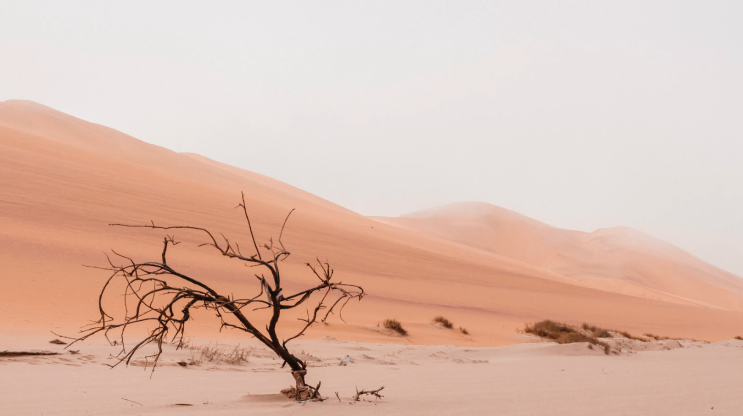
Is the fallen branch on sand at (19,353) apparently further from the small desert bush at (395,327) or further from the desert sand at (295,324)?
the small desert bush at (395,327)

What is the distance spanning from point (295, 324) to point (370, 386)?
768 cm

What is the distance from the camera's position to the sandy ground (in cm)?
337

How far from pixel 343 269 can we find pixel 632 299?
16.1m

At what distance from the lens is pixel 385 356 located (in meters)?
7.93

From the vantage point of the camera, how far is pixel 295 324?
482 inches

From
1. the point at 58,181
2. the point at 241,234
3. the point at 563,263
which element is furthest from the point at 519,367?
the point at 563,263

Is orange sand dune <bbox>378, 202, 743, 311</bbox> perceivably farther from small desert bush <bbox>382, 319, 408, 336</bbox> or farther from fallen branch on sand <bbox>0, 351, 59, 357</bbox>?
fallen branch on sand <bbox>0, 351, 59, 357</bbox>

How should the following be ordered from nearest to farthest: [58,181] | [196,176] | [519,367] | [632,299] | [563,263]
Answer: [519,367]
[58,181]
[632,299]
[196,176]
[563,263]

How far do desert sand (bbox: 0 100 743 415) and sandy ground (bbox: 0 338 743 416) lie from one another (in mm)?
26

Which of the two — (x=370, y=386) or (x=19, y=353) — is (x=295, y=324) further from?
(x=370, y=386)

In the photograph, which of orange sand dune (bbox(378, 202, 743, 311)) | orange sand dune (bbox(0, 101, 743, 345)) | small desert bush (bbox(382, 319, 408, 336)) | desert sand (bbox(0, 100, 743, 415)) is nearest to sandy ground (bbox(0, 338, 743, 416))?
desert sand (bbox(0, 100, 743, 415))

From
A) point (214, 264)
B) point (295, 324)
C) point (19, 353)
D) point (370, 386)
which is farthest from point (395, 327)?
point (19, 353)

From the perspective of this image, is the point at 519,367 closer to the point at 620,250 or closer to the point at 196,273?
the point at 196,273

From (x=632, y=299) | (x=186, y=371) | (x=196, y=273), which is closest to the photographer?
(x=186, y=371)
